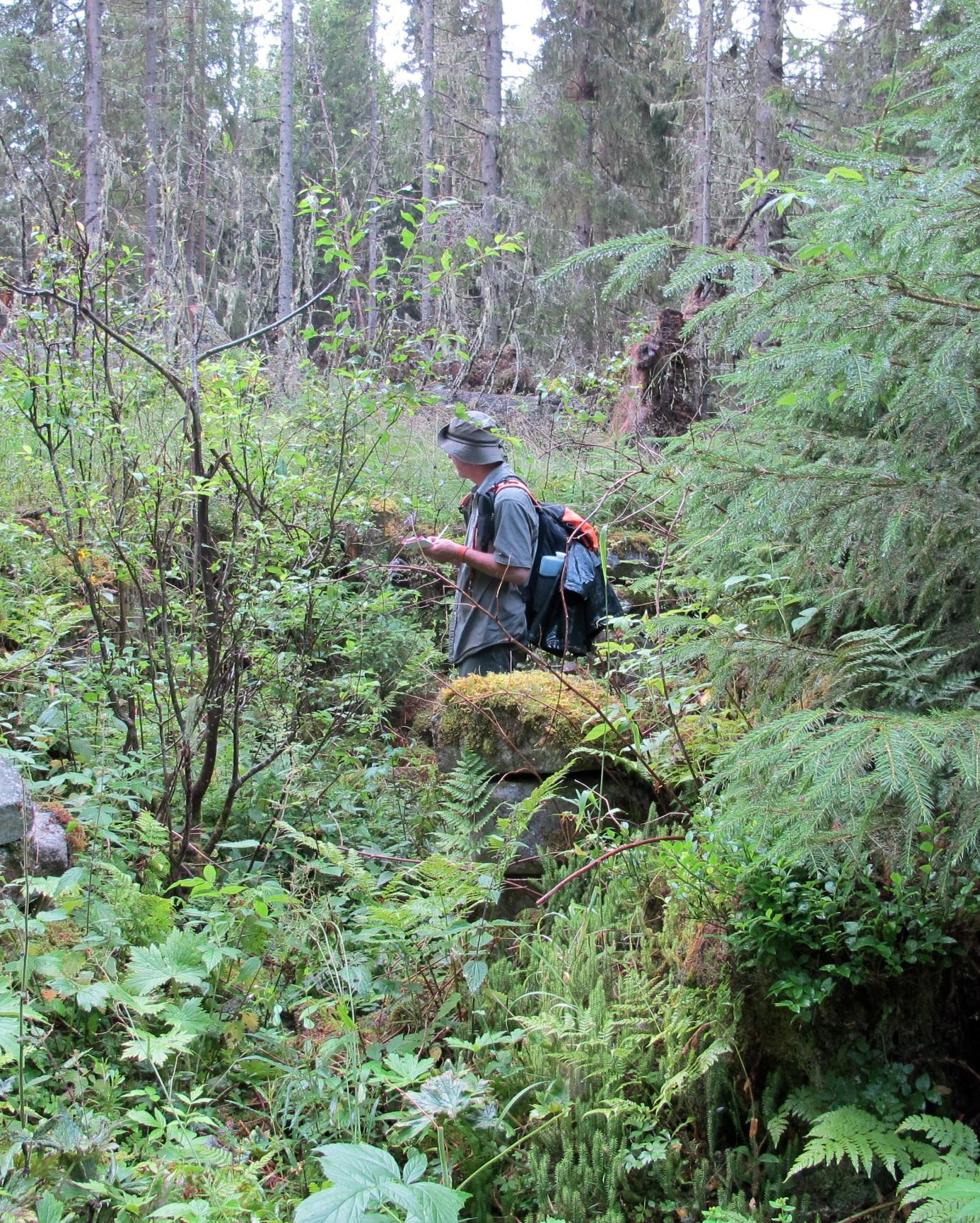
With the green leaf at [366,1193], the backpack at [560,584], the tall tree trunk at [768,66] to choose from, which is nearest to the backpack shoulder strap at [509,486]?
the backpack at [560,584]

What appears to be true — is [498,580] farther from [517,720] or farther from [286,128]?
[286,128]

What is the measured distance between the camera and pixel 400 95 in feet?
85.3

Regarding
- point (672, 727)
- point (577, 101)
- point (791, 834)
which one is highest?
point (577, 101)

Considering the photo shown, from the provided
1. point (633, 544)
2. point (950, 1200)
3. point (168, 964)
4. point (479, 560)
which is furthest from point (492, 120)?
point (950, 1200)

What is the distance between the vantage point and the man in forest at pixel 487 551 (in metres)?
4.73

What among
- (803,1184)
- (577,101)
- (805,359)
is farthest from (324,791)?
(577,101)

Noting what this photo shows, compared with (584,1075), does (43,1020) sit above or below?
above

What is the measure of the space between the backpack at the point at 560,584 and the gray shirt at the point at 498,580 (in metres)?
0.05

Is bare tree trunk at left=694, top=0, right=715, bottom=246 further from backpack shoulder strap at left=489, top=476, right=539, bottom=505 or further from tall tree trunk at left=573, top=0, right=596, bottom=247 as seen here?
backpack shoulder strap at left=489, top=476, right=539, bottom=505

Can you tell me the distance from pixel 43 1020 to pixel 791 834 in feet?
6.80

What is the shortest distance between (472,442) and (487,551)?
0.60 m

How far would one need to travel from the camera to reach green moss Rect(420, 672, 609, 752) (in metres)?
4.14

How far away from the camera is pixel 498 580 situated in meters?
4.94

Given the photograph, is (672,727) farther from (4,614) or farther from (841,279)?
(4,614)
